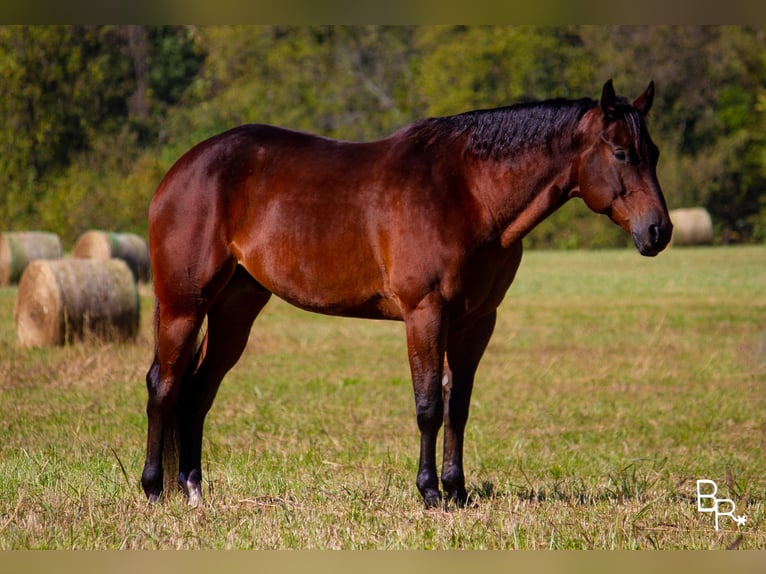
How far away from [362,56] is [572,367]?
33.0m

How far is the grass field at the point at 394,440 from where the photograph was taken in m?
5.38

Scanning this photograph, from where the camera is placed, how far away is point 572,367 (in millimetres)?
13094

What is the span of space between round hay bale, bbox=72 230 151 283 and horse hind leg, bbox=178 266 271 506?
15096 millimetres

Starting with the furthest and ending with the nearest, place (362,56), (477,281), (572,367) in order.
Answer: (362,56), (572,367), (477,281)

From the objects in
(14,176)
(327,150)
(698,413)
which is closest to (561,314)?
(698,413)

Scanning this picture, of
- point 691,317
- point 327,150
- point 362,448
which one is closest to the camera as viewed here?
point 327,150

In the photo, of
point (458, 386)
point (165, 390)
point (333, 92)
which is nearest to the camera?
point (458, 386)

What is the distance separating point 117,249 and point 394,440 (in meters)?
13.4

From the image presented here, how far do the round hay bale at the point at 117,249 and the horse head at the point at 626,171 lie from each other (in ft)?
54.3

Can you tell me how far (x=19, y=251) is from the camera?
71.4ft

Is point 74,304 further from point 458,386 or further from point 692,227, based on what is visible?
point 692,227

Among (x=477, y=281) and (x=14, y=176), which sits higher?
(x=14, y=176)

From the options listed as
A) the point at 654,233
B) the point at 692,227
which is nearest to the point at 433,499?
the point at 654,233

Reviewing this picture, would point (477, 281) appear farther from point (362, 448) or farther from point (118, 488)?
point (362, 448)
